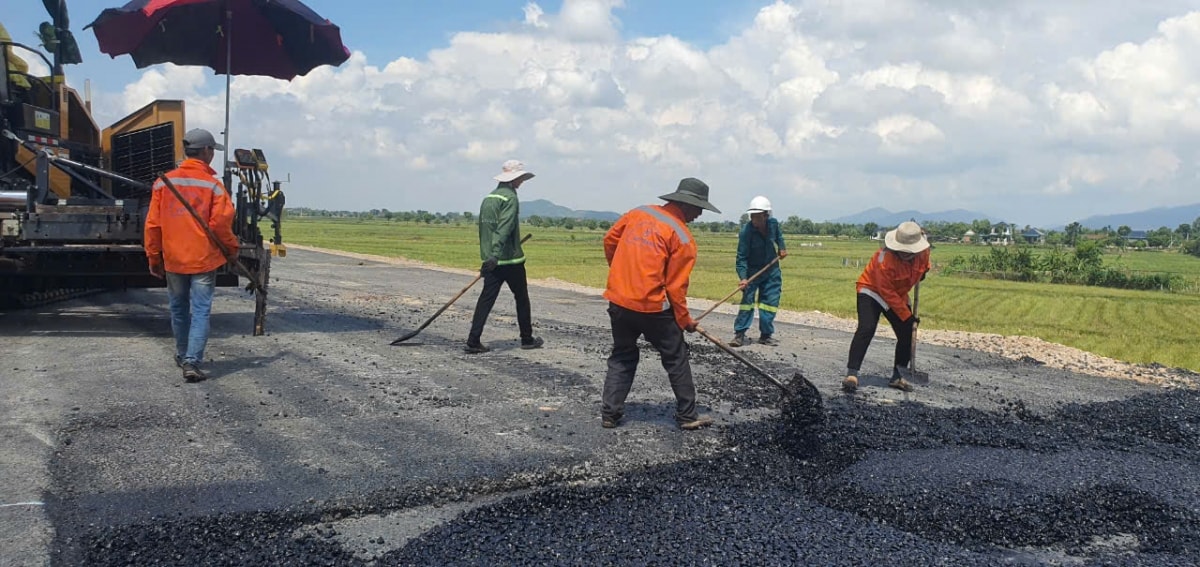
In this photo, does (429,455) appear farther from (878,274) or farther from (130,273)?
(130,273)

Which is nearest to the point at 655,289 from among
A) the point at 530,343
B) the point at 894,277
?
the point at 894,277

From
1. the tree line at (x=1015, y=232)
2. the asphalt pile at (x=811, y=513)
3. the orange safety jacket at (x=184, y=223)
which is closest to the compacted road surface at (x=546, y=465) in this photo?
the asphalt pile at (x=811, y=513)

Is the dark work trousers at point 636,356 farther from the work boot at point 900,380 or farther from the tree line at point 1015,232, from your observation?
the tree line at point 1015,232

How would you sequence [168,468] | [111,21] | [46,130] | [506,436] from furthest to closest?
1. [46,130]
2. [111,21]
3. [506,436]
4. [168,468]

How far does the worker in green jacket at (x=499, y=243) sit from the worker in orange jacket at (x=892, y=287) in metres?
3.15

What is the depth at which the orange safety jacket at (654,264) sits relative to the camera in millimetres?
5180

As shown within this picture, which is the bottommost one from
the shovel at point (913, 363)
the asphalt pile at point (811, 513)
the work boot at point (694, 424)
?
the asphalt pile at point (811, 513)

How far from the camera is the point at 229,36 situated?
8516mm

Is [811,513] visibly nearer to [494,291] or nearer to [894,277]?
[894,277]

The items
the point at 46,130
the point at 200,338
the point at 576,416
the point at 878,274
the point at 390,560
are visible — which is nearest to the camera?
the point at 390,560

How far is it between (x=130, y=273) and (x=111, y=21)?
2.56m

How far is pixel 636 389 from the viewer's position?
6.64 metres

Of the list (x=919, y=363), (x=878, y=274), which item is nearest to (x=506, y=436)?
(x=878, y=274)

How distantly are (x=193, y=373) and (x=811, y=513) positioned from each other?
4683 mm
